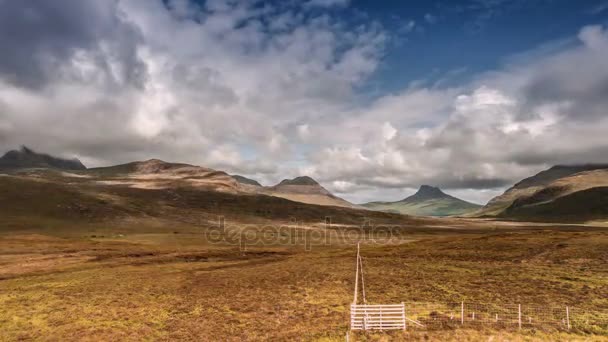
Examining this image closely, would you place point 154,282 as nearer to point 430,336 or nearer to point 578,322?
point 430,336

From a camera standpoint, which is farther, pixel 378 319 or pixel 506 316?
pixel 506 316

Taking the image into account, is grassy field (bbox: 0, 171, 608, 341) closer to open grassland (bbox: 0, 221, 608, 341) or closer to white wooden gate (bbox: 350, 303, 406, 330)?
open grassland (bbox: 0, 221, 608, 341)

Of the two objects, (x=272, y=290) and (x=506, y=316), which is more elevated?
(x=506, y=316)

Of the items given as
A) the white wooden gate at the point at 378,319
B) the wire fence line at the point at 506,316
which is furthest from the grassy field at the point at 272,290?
the white wooden gate at the point at 378,319

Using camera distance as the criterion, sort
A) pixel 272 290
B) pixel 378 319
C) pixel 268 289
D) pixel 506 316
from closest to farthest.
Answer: pixel 378 319 → pixel 506 316 → pixel 272 290 → pixel 268 289

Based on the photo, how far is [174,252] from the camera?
353ft

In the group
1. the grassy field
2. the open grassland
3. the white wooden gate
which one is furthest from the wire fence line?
the white wooden gate

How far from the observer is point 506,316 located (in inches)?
1571

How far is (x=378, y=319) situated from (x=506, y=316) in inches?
542

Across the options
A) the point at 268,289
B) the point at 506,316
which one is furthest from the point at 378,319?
the point at 268,289

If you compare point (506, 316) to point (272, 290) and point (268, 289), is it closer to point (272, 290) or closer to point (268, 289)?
point (272, 290)

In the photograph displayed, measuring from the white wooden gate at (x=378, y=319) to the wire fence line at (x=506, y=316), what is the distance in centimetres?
202

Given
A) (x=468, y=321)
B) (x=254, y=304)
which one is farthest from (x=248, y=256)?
(x=468, y=321)

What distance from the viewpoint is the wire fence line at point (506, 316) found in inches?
1412
